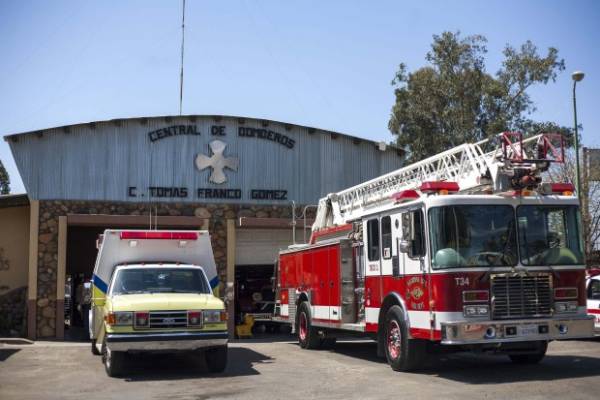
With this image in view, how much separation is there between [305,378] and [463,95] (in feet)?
93.4

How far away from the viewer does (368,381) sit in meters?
10.9

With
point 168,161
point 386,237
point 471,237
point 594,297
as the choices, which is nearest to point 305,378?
point 386,237

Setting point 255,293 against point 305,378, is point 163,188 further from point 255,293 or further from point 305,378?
point 305,378

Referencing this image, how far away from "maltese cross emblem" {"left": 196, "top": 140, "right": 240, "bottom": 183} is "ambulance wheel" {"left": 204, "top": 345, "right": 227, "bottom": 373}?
34.7 ft

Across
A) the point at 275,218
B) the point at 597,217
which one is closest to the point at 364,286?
the point at 275,218

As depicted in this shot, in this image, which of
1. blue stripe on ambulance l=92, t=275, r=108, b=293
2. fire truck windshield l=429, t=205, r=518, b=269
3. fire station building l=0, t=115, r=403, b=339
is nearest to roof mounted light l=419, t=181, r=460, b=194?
fire truck windshield l=429, t=205, r=518, b=269

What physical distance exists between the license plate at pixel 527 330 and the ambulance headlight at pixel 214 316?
15.9ft

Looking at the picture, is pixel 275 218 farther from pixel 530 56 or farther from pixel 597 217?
pixel 530 56

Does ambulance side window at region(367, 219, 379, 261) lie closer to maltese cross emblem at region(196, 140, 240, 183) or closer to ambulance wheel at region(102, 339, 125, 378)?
ambulance wheel at region(102, 339, 125, 378)

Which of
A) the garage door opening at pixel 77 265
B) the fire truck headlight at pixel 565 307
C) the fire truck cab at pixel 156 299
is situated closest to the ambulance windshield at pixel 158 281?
the fire truck cab at pixel 156 299

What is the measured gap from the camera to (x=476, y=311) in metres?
10.5

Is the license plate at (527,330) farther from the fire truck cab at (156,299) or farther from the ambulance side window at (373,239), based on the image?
the fire truck cab at (156,299)

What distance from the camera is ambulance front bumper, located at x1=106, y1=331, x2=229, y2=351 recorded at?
11.5 m

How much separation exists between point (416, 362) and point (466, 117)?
27.4 meters
